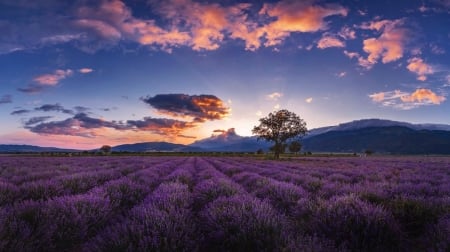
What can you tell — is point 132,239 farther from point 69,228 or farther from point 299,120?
point 299,120

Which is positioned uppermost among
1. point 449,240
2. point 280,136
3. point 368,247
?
point 280,136

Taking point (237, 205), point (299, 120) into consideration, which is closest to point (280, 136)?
point (299, 120)

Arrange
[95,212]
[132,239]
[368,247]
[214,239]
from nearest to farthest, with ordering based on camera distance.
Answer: [132,239] → [368,247] → [214,239] → [95,212]

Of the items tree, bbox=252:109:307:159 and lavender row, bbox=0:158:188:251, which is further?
tree, bbox=252:109:307:159

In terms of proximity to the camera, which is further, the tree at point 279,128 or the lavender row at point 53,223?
the tree at point 279,128

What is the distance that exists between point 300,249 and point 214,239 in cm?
132

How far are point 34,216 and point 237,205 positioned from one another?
2687 mm

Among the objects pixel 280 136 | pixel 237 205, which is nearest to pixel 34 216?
pixel 237 205

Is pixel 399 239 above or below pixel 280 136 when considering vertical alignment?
below

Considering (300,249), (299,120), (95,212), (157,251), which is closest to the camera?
(300,249)

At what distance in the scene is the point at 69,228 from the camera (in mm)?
3801

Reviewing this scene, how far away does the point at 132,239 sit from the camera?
3104mm

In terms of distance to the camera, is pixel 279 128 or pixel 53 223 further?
pixel 279 128

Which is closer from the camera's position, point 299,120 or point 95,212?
point 95,212
